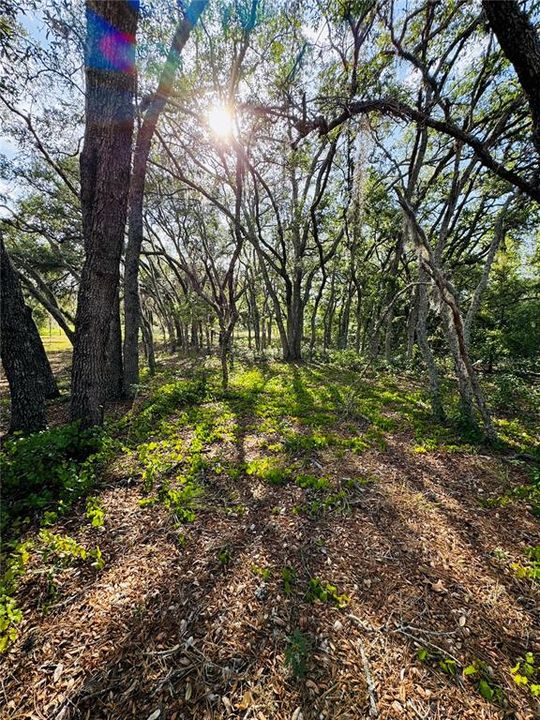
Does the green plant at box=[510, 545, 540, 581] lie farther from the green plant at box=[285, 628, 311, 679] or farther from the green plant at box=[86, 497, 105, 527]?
the green plant at box=[86, 497, 105, 527]

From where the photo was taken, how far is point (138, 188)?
19.8 ft

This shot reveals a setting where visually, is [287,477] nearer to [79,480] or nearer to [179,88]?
[79,480]

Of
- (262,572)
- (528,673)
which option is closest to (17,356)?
(262,572)

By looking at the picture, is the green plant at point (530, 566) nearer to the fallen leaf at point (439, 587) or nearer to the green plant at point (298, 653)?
the fallen leaf at point (439, 587)

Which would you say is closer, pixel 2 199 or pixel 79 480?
pixel 79 480

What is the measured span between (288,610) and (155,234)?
663 inches

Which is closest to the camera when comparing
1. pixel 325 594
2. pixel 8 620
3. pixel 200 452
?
pixel 8 620

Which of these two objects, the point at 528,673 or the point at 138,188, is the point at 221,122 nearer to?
the point at 138,188

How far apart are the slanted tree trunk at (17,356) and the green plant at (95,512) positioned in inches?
77.5

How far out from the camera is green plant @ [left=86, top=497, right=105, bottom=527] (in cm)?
239

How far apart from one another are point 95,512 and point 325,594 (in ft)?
6.61

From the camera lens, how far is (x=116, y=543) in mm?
2291

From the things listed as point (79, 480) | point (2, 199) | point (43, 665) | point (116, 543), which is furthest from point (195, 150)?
point (43, 665)

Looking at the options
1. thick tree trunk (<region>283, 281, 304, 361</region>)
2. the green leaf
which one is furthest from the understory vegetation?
thick tree trunk (<region>283, 281, 304, 361</region>)
